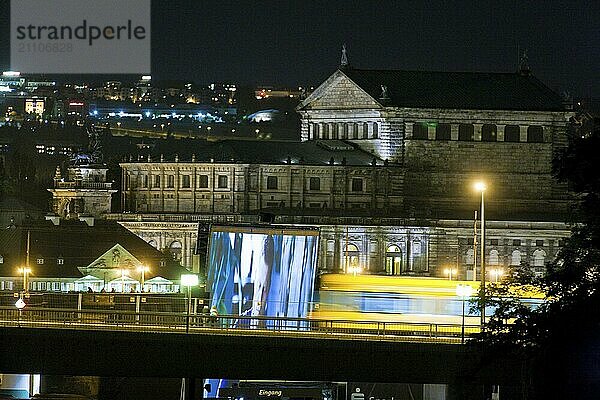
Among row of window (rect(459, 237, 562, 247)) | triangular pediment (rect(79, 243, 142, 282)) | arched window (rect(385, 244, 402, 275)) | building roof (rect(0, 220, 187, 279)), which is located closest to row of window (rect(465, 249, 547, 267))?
row of window (rect(459, 237, 562, 247))

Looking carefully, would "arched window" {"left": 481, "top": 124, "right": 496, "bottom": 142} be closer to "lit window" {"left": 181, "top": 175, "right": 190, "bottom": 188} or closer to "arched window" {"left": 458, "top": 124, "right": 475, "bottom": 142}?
"arched window" {"left": 458, "top": 124, "right": 475, "bottom": 142}

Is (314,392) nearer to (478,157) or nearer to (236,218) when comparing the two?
(236,218)

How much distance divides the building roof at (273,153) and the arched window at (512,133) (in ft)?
31.4

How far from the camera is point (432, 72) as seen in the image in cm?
13962

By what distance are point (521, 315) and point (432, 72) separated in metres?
89.8

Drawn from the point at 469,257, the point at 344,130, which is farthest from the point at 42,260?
the point at 344,130

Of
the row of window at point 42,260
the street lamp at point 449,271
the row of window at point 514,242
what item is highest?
the row of window at point 514,242

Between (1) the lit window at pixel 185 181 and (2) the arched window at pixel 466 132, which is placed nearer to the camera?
(1) the lit window at pixel 185 181

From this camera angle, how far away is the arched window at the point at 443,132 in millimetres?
134750

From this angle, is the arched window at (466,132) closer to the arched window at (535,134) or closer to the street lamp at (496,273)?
the arched window at (535,134)

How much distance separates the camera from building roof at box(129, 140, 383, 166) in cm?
13062

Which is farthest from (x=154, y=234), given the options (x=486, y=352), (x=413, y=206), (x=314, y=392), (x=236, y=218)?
(x=486, y=352)

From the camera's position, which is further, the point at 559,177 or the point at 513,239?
the point at 513,239

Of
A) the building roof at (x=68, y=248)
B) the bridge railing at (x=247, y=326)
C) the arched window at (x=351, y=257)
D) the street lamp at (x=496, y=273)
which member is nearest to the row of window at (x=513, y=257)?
the street lamp at (x=496, y=273)
